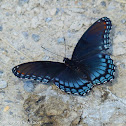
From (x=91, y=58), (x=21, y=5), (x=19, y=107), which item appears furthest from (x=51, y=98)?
(x=21, y=5)

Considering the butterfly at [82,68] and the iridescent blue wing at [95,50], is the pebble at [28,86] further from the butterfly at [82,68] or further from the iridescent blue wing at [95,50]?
the iridescent blue wing at [95,50]

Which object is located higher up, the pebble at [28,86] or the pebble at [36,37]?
the pebble at [36,37]

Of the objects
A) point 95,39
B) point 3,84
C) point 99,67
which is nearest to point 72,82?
point 99,67

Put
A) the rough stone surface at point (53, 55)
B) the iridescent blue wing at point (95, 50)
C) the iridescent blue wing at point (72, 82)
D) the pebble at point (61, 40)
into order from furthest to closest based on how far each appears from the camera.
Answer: the pebble at point (61, 40), the iridescent blue wing at point (95, 50), the iridescent blue wing at point (72, 82), the rough stone surface at point (53, 55)

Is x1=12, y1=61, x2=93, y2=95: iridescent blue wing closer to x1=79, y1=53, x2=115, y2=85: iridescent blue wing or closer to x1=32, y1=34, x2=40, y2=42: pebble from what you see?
x1=79, y1=53, x2=115, y2=85: iridescent blue wing

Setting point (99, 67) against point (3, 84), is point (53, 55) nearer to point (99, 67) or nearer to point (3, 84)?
point (99, 67)

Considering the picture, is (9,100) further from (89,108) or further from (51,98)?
(89,108)

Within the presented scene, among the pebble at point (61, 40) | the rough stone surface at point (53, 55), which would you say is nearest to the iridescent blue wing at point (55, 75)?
the rough stone surface at point (53, 55)

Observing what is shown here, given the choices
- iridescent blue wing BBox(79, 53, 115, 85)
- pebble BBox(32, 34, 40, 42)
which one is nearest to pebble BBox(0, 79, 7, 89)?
pebble BBox(32, 34, 40, 42)
